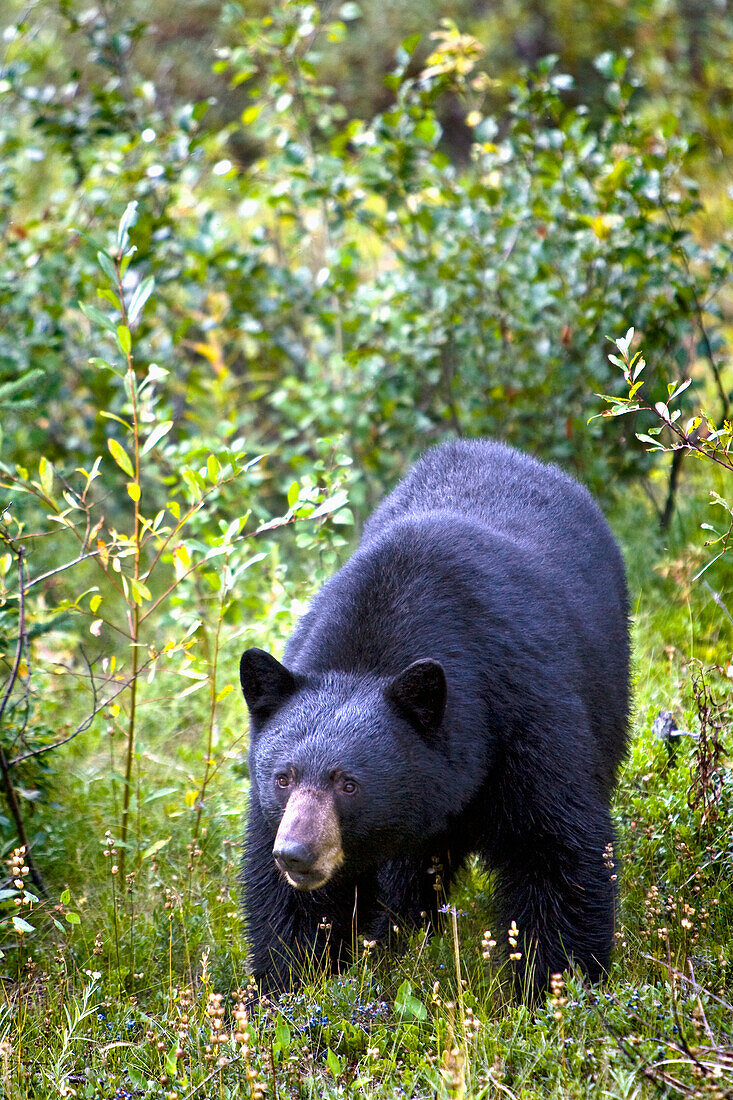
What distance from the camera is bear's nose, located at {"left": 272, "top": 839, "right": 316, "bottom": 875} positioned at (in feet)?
10.1

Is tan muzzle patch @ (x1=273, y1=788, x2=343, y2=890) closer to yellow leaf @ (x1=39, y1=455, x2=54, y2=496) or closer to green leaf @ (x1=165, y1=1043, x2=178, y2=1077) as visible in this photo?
green leaf @ (x1=165, y1=1043, x2=178, y2=1077)

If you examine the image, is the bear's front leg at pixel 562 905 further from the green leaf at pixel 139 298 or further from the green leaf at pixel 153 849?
the green leaf at pixel 139 298

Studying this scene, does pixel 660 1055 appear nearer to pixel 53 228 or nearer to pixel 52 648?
pixel 52 648

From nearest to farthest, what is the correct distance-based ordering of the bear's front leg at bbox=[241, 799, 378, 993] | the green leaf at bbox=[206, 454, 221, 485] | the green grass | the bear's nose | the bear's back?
the green grass < the bear's nose < the bear's front leg at bbox=[241, 799, 378, 993] < the green leaf at bbox=[206, 454, 221, 485] < the bear's back

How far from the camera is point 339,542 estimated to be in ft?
16.0

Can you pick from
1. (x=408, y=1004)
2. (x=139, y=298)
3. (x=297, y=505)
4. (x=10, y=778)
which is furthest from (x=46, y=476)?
(x=408, y=1004)

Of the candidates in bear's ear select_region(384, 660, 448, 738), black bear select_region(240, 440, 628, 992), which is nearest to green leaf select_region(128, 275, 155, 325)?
black bear select_region(240, 440, 628, 992)

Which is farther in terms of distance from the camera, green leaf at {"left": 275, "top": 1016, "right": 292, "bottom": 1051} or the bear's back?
the bear's back

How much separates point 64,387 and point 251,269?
1.55m

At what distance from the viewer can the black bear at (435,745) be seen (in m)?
3.24

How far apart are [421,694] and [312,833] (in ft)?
1.59

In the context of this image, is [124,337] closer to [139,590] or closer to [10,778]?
[139,590]

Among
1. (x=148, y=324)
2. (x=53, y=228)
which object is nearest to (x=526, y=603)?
(x=148, y=324)

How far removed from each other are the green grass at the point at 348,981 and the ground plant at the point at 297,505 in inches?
0.6
